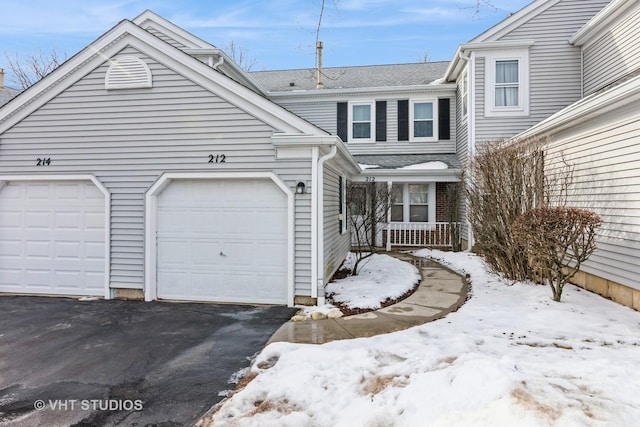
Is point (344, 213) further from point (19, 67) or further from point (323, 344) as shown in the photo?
point (19, 67)

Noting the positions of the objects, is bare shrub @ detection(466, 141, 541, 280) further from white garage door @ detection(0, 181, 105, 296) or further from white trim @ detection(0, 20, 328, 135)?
white garage door @ detection(0, 181, 105, 296)

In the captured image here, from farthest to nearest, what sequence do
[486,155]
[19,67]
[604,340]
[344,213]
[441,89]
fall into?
[19,67]
[441,89]
[344,213]
[486,155]
[604,340]

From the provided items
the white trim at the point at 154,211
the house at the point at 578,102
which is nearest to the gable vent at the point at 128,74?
the white trim at the point at 154,211

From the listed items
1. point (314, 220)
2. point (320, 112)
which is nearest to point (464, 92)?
point (320, 112)

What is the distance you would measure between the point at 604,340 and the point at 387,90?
1226 cm

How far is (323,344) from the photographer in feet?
15.8

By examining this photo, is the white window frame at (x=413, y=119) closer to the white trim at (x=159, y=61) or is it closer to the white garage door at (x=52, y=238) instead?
the white trim at (x=159, y=61)

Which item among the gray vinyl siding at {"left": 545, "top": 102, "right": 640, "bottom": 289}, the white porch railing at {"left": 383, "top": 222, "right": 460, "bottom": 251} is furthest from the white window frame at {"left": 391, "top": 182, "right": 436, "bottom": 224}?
the gray vinyl siding at {"left": 545, "top": 102, "right": 640, "bottom": 289}

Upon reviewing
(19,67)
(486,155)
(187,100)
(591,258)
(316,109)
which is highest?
(19,67)

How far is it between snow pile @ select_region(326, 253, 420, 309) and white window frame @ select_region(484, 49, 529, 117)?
18.5 ft

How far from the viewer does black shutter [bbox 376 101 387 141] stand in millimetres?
15406

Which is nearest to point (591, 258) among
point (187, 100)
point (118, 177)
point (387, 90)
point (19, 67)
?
point (187, 100)

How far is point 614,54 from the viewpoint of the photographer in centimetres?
1019
